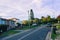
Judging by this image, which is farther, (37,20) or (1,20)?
(37,20)

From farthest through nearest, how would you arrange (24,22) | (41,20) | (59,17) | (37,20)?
(41,20), (37,20), (59,17), (24,22)

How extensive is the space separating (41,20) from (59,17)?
37736 millimetres

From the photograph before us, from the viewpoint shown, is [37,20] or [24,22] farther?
[37,20]

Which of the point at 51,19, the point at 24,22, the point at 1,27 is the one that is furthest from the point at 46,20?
the point at 1,27

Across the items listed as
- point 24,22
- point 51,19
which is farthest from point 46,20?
point 24,22

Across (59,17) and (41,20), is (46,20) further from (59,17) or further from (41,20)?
(59,17)

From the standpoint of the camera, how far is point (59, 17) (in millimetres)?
112312

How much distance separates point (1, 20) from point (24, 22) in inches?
1634

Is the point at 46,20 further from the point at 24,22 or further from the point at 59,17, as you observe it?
the point at 24,22

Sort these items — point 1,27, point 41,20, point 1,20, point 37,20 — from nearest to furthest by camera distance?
point 1,27 < point 1,20 < point 37,20 < point 41,20

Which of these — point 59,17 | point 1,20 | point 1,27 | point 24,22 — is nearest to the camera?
point 1,27

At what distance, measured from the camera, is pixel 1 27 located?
47.6 metres

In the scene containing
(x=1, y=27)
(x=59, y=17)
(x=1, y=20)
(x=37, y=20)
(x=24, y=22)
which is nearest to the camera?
(x=1, y=27)

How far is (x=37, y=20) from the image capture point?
139 meters
